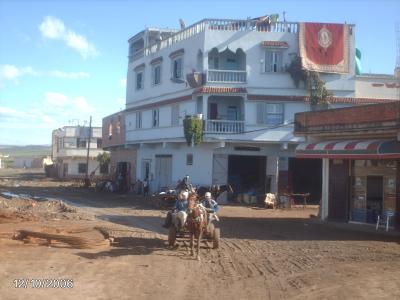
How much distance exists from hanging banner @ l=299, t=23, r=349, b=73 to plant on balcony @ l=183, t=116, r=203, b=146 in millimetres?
7162

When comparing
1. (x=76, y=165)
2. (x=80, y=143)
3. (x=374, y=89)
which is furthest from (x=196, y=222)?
(x=80, y=143)

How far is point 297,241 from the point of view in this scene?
1719 cm

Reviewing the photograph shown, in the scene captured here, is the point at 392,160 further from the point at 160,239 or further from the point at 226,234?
the point at 160,239

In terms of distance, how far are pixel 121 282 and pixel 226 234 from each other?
8627 mm

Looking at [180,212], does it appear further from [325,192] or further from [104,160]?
[104,160]

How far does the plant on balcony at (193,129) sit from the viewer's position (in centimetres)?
3164

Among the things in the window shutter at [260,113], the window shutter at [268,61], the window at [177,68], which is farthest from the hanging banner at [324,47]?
the window at [177,68]

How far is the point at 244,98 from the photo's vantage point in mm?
32344

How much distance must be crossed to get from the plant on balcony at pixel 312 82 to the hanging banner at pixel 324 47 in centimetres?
40

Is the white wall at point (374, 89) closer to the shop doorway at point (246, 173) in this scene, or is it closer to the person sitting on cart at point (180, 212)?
the shop doorway at point (246, 173)

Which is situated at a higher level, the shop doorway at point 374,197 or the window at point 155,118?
the window at point 155,118

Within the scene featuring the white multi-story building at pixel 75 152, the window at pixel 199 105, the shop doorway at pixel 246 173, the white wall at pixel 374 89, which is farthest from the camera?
the white multi-story building at pixel 75 152

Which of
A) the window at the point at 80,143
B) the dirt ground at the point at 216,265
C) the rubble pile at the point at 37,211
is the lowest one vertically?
the dirt ground at the point at 216,265

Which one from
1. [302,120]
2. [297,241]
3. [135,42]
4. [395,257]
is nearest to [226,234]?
[297,241]
